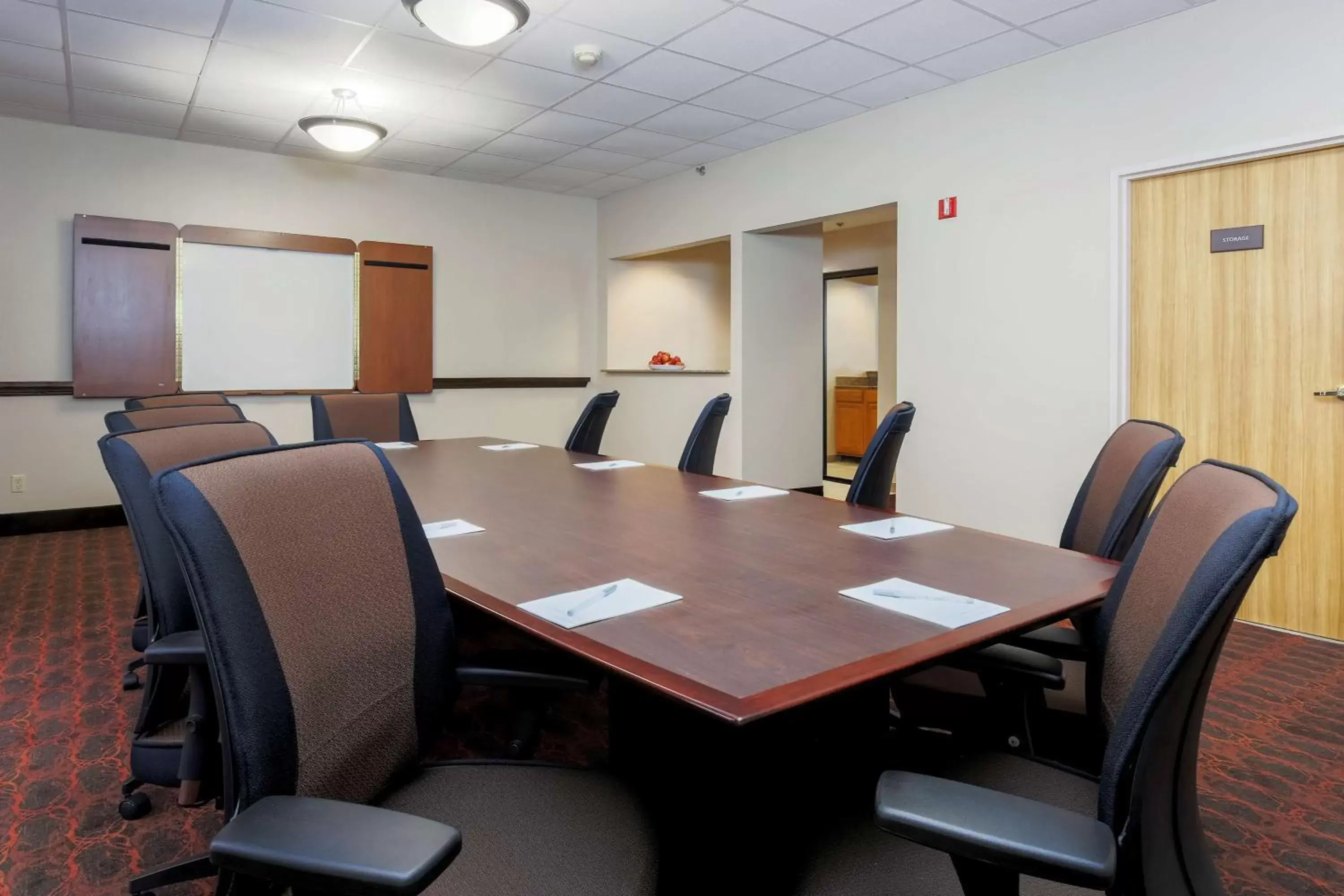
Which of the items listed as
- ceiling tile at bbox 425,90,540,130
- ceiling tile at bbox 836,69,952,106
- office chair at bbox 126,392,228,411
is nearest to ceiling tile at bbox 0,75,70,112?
office chair at bbox 126,392,228,411

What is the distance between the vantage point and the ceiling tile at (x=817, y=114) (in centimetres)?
469

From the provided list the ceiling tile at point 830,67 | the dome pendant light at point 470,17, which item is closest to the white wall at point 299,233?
the dome pendant light at point 470,17

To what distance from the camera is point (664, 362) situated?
696 centimetres

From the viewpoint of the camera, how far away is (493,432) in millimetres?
6984

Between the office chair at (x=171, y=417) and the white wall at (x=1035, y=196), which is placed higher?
the white wall at (x=1035, y=196)

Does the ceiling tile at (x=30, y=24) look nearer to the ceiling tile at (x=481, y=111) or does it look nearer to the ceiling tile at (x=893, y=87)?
the ceiling tile at (x=481, y=111)

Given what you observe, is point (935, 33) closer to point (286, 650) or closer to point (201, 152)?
point (286, 650)

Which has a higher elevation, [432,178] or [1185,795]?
[432,178]

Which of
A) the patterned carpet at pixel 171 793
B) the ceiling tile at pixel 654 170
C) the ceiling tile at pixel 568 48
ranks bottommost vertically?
the patterned carpet at pixel 171 793

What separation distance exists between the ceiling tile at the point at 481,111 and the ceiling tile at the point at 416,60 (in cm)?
26

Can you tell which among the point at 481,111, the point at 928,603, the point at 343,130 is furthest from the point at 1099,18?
the point at 343,130

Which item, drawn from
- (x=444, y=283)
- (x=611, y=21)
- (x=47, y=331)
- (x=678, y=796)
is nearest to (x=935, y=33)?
(x=611, y=21)

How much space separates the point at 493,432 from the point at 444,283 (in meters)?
1.31

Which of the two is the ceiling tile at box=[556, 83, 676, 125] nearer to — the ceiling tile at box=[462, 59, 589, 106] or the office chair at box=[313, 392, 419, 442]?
the ceiling tile at box=[462, 59, 589, 106]
